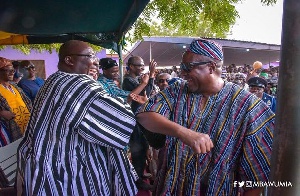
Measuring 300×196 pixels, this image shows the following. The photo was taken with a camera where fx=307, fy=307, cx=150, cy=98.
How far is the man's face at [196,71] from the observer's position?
179cm

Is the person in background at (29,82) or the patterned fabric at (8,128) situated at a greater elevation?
the person in background at (29,82)

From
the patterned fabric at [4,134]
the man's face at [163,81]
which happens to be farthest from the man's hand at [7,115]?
the man's face at [163,81]

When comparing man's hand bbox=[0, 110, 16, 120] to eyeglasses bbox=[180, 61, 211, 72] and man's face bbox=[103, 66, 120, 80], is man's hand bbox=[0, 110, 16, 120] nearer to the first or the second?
man's face bbox=[103, 66, 120, 80]

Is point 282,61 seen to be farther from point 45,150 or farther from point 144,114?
point 45,150

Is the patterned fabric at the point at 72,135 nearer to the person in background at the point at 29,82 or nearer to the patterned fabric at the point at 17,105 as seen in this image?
the patterned fabric at the point at 17,105

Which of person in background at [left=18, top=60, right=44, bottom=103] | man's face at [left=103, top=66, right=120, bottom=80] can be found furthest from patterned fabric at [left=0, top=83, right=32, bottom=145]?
man's face at [left=103, top=66, right=120, bottom=80]

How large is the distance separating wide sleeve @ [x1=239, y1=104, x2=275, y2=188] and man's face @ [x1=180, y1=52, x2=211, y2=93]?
1.07 feet

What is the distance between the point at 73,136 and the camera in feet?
5.85

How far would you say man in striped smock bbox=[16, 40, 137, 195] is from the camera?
1745mm

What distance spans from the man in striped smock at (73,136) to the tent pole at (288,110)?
3.50ft

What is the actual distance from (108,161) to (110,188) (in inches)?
7.1

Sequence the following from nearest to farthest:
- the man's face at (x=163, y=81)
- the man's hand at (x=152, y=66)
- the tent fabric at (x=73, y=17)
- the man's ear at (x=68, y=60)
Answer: the man's ear at (x=68, y=60) → the tent fabric at (x=73, y=17) → the man's hand at (x=152, y=66) → the man's face at (x=163, y=81)

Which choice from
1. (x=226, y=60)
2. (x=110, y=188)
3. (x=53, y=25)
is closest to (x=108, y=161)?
(x=110, y=188)

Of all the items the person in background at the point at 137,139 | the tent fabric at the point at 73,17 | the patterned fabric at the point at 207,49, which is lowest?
the person in background at the point at 137,139
